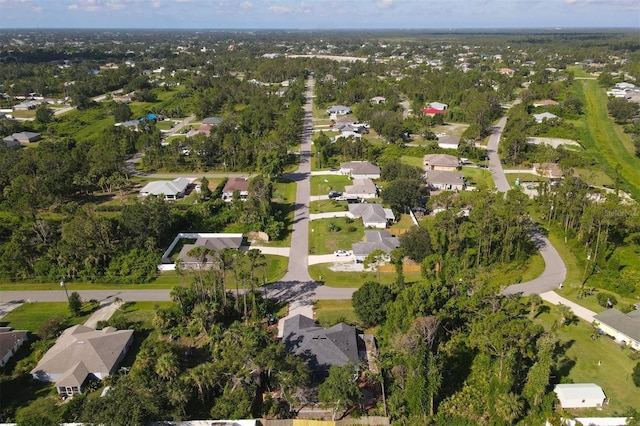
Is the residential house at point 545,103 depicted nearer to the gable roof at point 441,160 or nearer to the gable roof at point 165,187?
the gable roof at point 441,160

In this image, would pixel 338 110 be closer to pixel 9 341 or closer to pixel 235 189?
pixel 235 189

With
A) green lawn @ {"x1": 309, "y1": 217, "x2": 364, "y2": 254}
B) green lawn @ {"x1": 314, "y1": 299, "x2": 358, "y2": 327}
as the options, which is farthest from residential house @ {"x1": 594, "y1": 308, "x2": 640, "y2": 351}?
green lawn @ {"x1": 309, "y1": 217, "x2": 364, "y2": 254}

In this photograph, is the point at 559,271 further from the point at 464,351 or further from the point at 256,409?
the point at 256,409

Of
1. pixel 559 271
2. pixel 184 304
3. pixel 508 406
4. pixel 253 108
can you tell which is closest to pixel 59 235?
pixel 184 304

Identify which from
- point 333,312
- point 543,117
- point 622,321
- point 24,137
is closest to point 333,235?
point 333,312

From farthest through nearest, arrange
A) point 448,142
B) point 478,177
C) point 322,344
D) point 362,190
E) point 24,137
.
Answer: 1. point 24,137
2. point 448,142
3. point 478,177
4. point 362,190
5. point 322,344

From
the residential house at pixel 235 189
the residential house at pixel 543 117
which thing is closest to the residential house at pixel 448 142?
the residential house at pixel 543 117

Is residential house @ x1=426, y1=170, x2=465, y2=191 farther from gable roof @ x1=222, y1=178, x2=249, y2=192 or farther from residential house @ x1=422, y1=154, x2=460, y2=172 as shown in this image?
gable roof @ x1=222, y1=178, x2=249, y2=192
